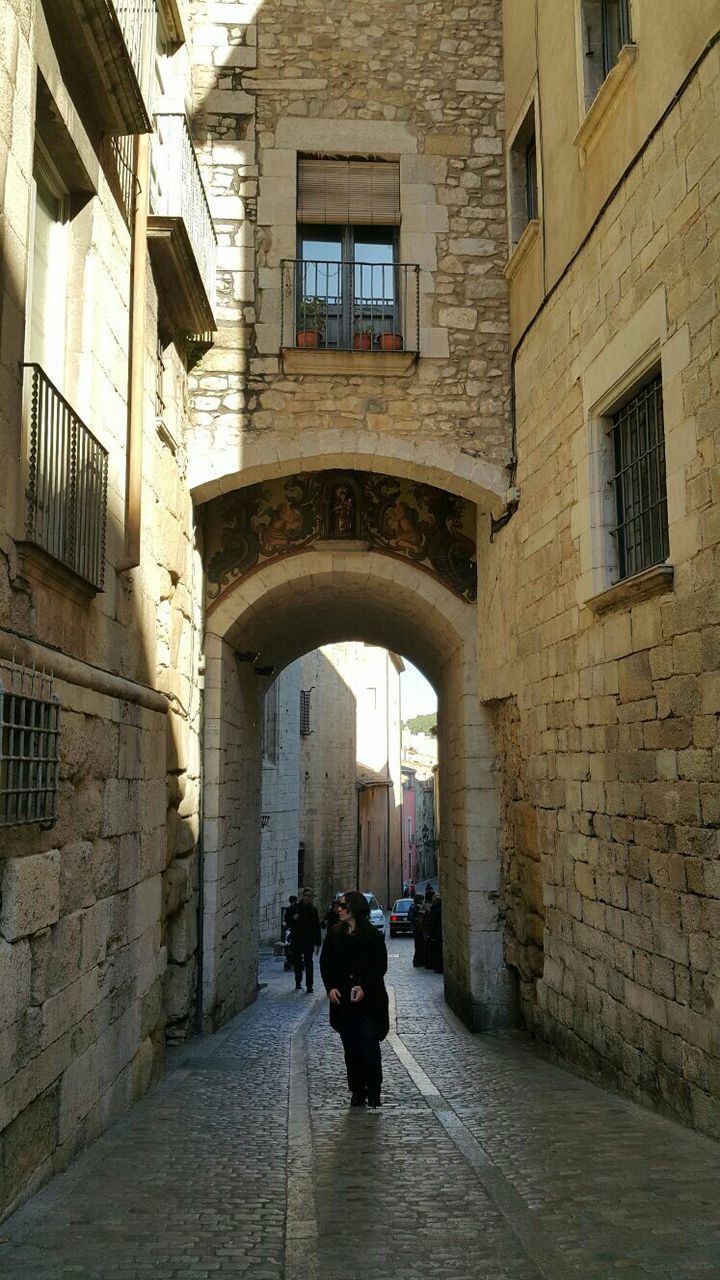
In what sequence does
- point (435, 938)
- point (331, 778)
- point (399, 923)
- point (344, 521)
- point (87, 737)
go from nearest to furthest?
point (87, 737) → point (344, 521) → point (435, 938) → point (399, 923) → point (331, 778)

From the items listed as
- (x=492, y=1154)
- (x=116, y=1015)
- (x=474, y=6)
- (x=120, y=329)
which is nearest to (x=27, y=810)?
(x=116, y=1015)

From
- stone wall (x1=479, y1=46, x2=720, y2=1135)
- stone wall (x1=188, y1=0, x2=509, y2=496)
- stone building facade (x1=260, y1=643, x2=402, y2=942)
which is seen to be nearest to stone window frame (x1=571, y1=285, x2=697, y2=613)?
stone wall (x1=479, y1=46, x2=720, y2=1135)

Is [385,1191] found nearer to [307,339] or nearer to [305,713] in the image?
[307,339]

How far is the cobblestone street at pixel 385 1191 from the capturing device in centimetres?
357

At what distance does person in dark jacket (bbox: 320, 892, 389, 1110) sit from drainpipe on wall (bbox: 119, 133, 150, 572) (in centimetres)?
256

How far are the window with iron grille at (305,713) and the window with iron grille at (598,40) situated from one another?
20458mm

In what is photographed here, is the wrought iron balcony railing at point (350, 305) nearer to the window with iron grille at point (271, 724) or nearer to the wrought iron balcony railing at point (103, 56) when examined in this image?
the wrought iron balcony railing at point (103, 56)

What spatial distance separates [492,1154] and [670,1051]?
1.10 meters

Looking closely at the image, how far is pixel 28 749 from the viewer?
13.9 ft

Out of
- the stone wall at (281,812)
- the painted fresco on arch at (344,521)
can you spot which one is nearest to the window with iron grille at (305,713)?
the stone wall at (281,812)

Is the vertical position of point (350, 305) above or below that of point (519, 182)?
below

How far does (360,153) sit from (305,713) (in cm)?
1855

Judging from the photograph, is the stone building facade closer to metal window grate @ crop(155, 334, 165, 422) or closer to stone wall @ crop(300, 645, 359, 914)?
stone wall @ crop(300, 645, 359, 914)

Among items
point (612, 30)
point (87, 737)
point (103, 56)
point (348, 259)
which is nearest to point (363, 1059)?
point (87, 737)
